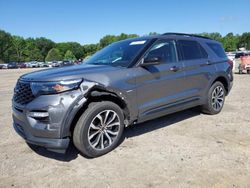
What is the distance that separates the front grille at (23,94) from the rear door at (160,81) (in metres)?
1.68

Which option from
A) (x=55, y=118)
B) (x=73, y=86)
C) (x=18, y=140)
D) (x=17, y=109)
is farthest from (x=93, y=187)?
(x=18, y=140)

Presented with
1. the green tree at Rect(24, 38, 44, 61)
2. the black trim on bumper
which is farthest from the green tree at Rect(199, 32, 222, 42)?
the black trim on bumper

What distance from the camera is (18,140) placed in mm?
4965

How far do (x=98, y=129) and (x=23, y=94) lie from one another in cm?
120

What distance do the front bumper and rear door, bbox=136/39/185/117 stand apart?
3.87 feet

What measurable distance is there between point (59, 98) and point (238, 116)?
4.35 metres

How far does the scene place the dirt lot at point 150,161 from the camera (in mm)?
3352

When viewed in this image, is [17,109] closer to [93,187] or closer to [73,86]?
[73,86]

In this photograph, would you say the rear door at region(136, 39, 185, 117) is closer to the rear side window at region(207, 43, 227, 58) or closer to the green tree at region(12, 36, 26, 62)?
the rear side window at region(207, 43, 227, 58)

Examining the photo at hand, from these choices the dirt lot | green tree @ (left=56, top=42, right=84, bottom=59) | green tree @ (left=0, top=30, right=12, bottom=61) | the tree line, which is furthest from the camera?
green tree @ (left=56, top=42, right=84, bottom=59)

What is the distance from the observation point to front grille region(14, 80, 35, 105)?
3778mm

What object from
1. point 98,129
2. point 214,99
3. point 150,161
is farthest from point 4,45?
point 150,161

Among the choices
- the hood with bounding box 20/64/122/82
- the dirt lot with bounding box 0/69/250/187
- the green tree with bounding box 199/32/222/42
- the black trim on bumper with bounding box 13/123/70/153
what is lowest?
the dirt lot with bounding box 0/69/250/187

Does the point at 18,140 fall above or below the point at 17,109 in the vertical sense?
below
